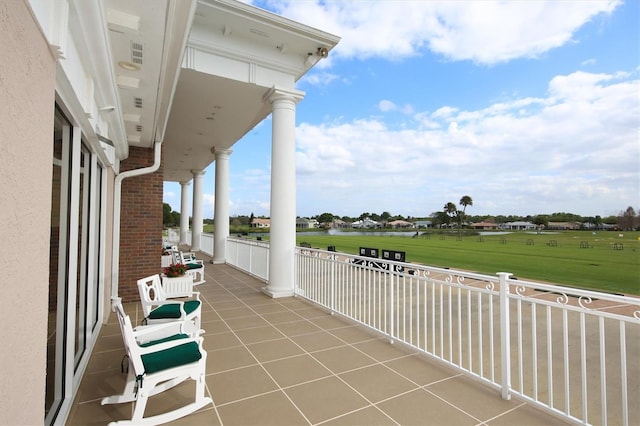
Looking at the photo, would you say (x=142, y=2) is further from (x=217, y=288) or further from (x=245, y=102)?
(x=217, y=288)

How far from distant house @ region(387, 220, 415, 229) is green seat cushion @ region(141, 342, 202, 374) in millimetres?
60982

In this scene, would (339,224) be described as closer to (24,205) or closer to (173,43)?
(173,43)

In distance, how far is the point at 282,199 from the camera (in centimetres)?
588

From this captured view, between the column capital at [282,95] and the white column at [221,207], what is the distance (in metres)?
4.90

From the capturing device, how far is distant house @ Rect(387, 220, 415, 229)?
62.0 metres

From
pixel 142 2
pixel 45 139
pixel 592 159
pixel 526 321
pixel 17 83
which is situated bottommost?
pixel 526 321

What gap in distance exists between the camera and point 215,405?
94.7 inches

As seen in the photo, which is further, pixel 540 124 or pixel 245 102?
pixel 540 124

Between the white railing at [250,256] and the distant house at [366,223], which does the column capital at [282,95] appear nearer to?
the white railing at [250,256]

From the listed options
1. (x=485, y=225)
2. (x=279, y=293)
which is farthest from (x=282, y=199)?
(x=485, y=225)

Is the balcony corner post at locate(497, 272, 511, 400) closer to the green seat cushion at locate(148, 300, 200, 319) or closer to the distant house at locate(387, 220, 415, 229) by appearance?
the green seat cushion at locate(148, 300, 200, 319)

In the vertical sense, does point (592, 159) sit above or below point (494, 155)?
below

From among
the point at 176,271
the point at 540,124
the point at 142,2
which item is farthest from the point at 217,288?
the point at 540,124

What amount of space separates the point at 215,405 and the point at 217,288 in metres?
4.57
